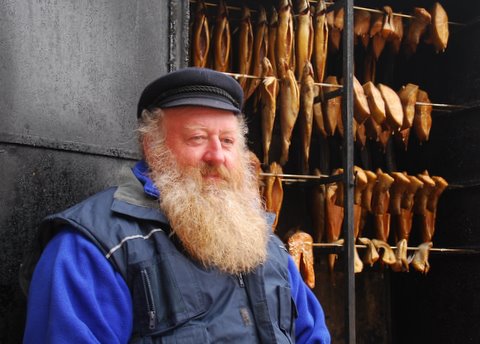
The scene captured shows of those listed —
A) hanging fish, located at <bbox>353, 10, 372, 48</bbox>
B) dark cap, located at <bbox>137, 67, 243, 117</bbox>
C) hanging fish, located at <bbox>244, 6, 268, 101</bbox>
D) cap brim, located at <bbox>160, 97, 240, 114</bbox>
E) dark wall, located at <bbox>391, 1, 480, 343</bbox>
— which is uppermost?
hanging fish, located at <bbox>353, 10, 372, 48</bbox>

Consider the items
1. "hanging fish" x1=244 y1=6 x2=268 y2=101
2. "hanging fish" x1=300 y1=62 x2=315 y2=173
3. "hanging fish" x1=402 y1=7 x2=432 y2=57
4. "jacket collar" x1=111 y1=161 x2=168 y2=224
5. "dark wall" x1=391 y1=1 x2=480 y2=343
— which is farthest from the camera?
"hanging fish" x1=402 y1=7 x2=432 y2=57

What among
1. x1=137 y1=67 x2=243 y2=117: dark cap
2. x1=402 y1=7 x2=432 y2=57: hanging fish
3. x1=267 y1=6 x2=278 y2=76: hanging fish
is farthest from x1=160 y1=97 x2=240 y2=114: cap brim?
x1=402 y1=7 x2=432 y2=57: hanging fish

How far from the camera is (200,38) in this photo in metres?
5.10

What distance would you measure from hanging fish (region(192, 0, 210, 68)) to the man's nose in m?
2.26

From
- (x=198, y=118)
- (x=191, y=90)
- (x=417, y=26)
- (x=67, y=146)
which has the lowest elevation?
(x=67, y=146)

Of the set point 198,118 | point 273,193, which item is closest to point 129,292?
point 198,118

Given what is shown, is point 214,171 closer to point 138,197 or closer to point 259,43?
point 138,197

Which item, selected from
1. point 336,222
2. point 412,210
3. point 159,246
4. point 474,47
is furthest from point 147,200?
A: point 474,47

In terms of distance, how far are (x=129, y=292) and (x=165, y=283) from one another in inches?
5.1

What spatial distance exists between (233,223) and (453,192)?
3.29 metres

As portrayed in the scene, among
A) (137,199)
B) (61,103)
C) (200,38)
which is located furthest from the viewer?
(200,38)

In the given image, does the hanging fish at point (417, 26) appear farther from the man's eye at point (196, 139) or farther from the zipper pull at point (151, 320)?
the zipper pull at point (151, 320)

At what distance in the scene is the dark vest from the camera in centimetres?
254

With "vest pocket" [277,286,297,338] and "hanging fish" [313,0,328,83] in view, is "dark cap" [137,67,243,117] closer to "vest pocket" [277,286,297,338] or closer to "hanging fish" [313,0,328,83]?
"vest pocket" [277,286,297,338]
